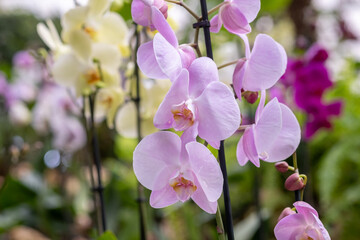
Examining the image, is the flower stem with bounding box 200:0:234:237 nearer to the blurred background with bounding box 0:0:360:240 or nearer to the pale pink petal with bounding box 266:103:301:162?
the pale pink petal with bounding box 266:103:301:162

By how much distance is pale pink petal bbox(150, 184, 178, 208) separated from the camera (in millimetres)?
254

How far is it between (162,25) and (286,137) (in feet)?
0.38

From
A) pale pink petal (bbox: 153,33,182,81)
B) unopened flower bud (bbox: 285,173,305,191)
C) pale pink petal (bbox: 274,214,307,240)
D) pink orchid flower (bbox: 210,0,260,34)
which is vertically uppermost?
pink orchid flower (bbox: 210,0,260,34)

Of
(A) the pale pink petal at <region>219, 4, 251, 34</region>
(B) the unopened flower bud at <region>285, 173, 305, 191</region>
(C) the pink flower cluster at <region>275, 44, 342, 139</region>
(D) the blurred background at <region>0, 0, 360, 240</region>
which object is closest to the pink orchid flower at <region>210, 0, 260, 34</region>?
(A) the pale pink petal at <region>219, 4, 251, 34</region>

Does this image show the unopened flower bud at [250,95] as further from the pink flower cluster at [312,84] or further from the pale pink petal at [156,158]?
the pink flower cluster at [312,84]

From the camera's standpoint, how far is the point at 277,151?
0.88ft

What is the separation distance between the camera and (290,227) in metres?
0.26

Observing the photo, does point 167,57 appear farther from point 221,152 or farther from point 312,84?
point 312,84

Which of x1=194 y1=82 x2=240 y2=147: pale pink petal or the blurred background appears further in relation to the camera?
the blurred background

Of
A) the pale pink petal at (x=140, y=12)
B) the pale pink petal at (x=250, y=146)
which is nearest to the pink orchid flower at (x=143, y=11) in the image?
the pale pink petal at (x=140, y=12)

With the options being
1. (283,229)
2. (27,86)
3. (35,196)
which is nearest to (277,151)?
(283,229)

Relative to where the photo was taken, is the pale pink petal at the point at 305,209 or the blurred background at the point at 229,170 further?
the blurred background at the point at 229,170

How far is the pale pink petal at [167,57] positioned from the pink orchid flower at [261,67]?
45 millimetres

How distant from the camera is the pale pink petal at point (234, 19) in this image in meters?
0.26
